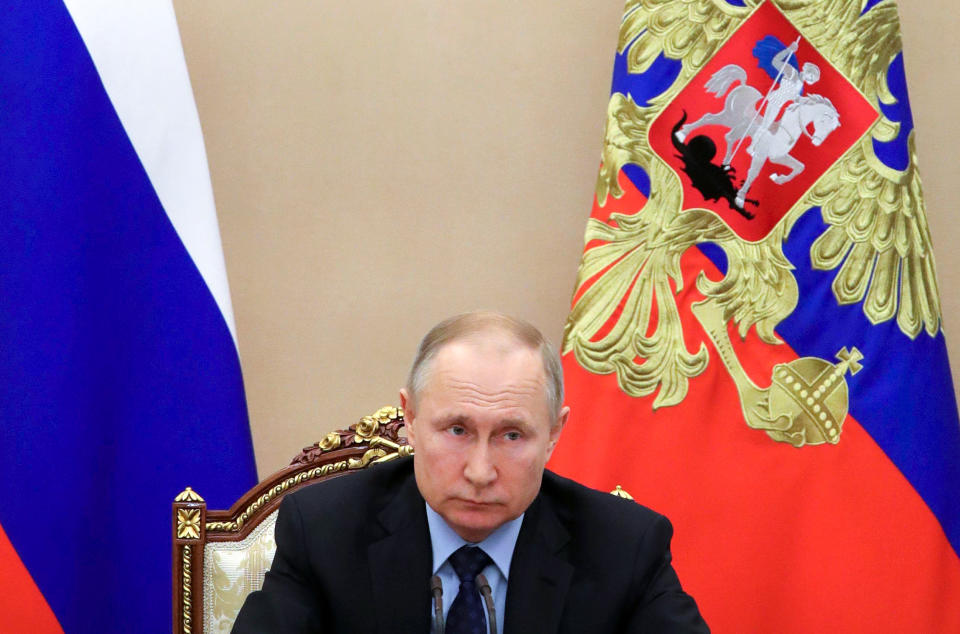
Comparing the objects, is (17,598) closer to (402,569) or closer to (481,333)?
(402,569)

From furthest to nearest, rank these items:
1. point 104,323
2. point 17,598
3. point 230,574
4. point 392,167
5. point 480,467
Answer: point 392,167 < point 104,323 < point 17,598 < point 230,574 < point 480,467

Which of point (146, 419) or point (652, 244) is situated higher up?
point (652, 244)

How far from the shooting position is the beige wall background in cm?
314

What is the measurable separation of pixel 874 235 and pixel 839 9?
59cm

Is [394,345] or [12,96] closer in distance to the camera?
[12,96]

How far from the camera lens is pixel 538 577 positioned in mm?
1770

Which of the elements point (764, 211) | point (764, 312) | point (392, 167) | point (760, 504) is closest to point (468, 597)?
point (760, 504)

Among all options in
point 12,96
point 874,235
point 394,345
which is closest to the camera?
point 12,96

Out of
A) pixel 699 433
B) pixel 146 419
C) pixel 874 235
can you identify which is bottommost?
pixel 699 433

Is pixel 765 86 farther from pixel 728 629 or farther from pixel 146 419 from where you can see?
pixel 146 419

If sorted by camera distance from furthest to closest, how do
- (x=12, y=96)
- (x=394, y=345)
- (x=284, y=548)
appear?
(x=394, y=345) → (x=12, y=96) → (x=284, y=548)

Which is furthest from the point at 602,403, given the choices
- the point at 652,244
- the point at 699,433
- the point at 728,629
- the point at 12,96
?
the point at 12,96

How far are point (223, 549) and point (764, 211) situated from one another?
5.10 feet

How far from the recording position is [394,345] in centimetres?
320
